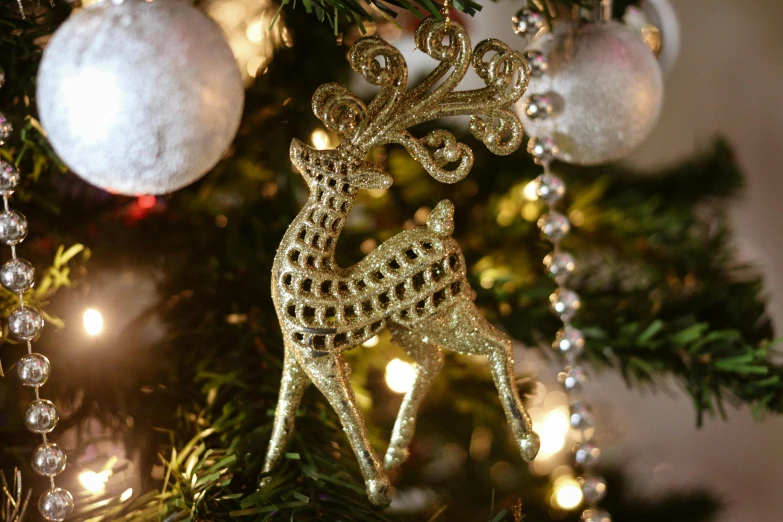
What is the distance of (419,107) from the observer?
350 mm

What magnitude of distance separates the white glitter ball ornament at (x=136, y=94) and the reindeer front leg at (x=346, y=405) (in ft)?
0.39

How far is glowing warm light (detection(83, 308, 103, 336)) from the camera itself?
446 millimetres

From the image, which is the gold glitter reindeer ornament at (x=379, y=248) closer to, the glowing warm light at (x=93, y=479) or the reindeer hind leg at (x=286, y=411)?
the reindeer hind leg at (x=286, y=411)

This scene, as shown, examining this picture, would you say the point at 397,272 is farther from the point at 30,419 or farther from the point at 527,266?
the point at 527,266

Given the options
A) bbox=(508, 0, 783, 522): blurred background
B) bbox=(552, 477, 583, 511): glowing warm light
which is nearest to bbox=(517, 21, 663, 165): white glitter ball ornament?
bbox=(552, 477, 583, 511): glowing warm light

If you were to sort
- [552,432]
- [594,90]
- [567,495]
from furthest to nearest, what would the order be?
[552,432]
[567,495]
[594,90]

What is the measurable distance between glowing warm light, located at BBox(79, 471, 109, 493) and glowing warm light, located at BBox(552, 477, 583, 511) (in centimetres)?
45

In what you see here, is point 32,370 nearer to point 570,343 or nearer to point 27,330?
point 27,330

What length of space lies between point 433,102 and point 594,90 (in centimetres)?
13

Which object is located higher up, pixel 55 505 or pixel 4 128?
pixel 4 128

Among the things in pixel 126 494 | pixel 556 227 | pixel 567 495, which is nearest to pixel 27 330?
pixel 126 494

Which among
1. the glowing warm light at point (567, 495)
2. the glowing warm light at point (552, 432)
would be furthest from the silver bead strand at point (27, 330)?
the glowing warm light at point (552, 432)

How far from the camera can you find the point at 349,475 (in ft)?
1.26

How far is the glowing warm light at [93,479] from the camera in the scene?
42 centimetres
